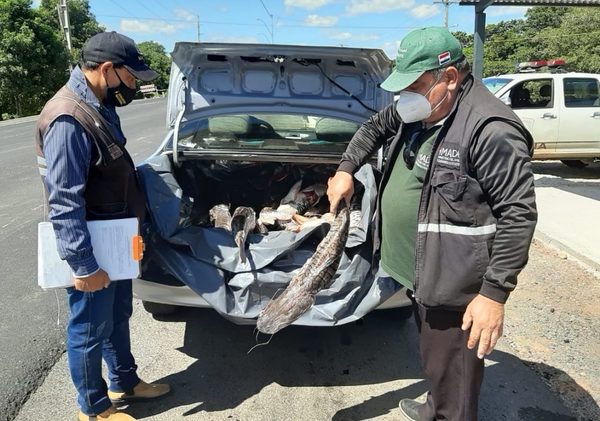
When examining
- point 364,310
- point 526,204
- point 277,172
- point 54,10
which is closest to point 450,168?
point 526,204

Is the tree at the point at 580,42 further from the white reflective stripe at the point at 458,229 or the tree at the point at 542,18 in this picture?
the white reflective stripe at the point at 458,229

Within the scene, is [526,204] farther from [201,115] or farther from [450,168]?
[201,115]

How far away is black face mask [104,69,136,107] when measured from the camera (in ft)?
7.82

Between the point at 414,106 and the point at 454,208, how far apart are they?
0.46 meters

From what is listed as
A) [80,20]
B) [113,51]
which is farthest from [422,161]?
[80,20]

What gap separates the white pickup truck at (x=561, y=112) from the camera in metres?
9.02

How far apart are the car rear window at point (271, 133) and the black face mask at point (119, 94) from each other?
3.81 feet

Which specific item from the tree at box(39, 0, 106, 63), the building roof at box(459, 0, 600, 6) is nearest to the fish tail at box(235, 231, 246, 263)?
the building roof at box(459, 0, 600, 6)

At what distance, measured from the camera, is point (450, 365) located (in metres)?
2.20

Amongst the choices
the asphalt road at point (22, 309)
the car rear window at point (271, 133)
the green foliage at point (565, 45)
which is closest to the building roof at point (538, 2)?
the car rear window at point (271, 133)

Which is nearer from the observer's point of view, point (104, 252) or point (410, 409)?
point (104, 252)

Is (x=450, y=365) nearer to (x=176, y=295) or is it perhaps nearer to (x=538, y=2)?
(x=176, y=295)

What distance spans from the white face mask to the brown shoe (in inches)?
79.3

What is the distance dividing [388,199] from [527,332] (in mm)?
2005
